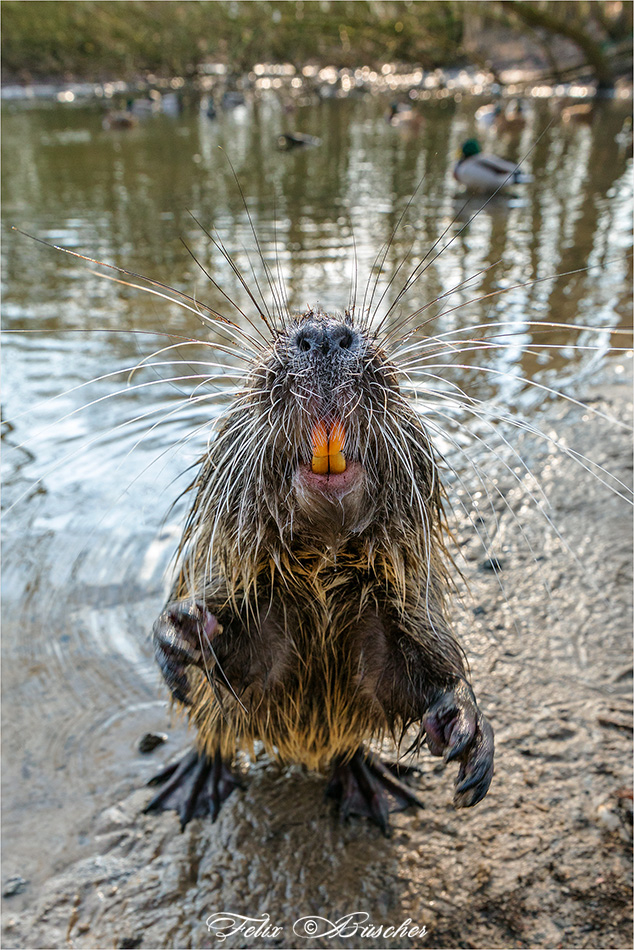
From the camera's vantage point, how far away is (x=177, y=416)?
3.71m

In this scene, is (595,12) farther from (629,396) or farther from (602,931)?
(602,931)

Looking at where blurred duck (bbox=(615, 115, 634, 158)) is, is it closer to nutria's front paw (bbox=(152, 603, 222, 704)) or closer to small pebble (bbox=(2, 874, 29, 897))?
nutria's front paw (bbox=(152, 603, 222, 704))

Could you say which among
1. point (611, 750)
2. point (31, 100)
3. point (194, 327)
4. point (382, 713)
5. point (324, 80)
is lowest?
point (611, 750)

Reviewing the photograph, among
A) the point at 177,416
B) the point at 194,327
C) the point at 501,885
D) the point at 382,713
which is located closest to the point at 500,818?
the point at 501,885

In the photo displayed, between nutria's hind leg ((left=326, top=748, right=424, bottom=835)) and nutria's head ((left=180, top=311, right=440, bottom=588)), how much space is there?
0.70 metres

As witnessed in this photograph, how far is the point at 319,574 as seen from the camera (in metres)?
1.69

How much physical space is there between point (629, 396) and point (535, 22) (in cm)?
1624

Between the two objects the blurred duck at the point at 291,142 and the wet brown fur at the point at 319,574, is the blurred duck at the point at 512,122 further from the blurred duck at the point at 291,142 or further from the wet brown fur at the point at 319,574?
the wet brown fur at the point at 319,574

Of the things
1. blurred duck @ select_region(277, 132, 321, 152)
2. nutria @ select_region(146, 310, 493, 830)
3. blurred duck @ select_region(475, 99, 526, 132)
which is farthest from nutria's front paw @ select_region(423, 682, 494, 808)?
blurred duck @ select_region(475, 99, 526, 132)

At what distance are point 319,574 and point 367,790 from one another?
0.71 metres

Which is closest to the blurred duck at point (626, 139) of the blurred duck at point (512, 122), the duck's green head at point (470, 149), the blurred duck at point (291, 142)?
the blurred duck at point (512, 122)

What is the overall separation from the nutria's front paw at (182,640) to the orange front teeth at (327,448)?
43 cm

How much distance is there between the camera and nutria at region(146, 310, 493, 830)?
4.94 feet

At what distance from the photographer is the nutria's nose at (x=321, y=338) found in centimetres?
149
